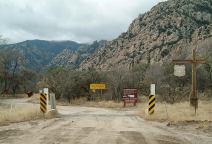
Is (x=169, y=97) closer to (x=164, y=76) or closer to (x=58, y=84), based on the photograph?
(x=164, y=76)

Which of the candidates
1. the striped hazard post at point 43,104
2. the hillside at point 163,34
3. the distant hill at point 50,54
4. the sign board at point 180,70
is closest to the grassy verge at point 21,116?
the striped hazard post at point 43,104

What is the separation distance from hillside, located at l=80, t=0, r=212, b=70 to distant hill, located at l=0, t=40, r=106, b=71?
29.8m

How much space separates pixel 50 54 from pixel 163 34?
10144 centimetres

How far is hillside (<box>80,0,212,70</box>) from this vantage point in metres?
79.0

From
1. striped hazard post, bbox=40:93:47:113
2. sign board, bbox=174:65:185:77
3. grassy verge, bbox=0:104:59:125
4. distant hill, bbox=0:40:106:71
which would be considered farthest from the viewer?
distant hill, bbox=0:40:106:71

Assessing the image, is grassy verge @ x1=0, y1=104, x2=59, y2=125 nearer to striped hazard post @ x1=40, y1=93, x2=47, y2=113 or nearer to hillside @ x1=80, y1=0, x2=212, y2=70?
striped hazard post @ x1=40, y1=93, x2=47, y2=113

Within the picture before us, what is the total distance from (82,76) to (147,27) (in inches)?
1570

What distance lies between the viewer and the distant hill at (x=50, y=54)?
138137 millimetres

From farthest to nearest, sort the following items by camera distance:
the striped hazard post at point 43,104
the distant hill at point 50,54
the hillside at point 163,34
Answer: the distant hill at point 50,54
the hillside at point 163,34
the striped hazard post at point 43,104

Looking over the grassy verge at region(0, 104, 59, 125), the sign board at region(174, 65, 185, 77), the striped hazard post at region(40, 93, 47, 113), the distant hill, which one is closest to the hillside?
the distant hill

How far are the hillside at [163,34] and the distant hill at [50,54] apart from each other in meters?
29.8

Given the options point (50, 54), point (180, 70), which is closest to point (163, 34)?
point (180, 70)

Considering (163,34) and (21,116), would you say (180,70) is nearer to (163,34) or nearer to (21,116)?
(21,116)

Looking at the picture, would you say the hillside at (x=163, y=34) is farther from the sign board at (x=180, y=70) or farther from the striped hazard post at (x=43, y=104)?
the striped hazard post at (x=43, y=104)
